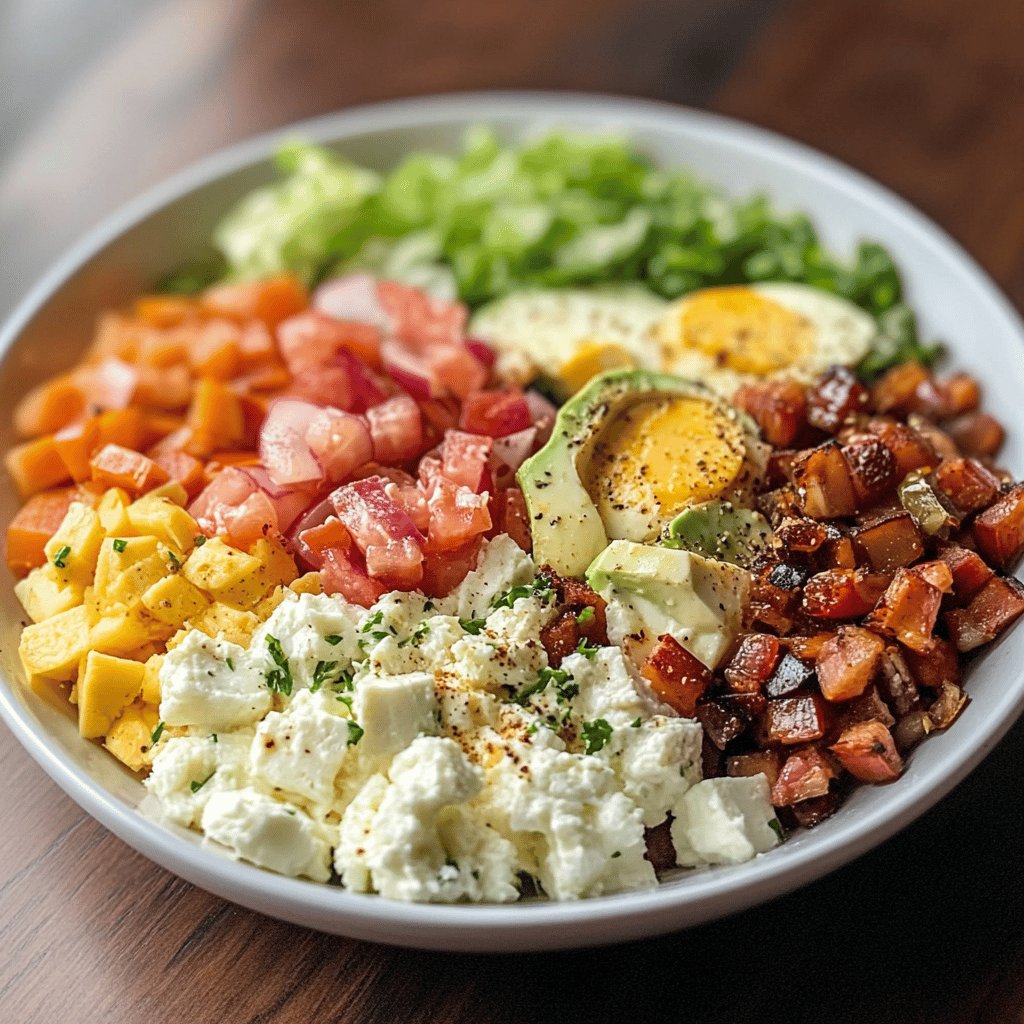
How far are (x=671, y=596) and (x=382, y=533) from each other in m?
0.68

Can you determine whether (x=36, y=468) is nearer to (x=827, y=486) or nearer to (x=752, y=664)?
(x=752, y=664)

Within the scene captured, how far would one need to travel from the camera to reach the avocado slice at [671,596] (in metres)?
2.66

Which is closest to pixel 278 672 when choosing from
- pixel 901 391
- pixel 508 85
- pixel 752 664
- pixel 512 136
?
pixel 752 664

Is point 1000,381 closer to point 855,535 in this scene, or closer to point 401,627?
point 855,535

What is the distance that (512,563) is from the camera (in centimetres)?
281

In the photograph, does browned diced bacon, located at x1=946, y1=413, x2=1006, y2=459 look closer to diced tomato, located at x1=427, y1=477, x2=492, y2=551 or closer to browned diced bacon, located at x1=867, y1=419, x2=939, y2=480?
browned diced bacon, located at x1=867, y1=419, x2=939, y2=480

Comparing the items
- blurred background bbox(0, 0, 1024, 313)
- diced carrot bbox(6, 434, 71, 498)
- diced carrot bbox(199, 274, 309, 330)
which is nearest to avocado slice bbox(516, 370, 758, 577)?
diced carrot bbox(199, 274, 309, 330)

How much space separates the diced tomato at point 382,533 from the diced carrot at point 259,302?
102 centimetres

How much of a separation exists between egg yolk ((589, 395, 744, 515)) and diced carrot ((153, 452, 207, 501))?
1.03 metres

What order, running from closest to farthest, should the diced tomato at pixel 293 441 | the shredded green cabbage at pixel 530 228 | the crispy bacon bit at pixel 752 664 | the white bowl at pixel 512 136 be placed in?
the white bowl at pixel 512 136, the crispy bacon bit at pixel 752 664, the diced tomato at pixel 293 441, the shredded green cabbage at pixel 530 228

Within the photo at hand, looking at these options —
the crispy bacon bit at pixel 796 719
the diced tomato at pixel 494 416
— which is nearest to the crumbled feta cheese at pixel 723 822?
the crispy bacon bit at pixel 796 719

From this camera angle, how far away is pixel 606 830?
2.34 m

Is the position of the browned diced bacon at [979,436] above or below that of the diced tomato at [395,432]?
above

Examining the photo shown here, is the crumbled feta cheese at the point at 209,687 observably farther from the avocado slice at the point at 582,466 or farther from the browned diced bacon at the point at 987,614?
the browned diced bacon at the point at 987,614
